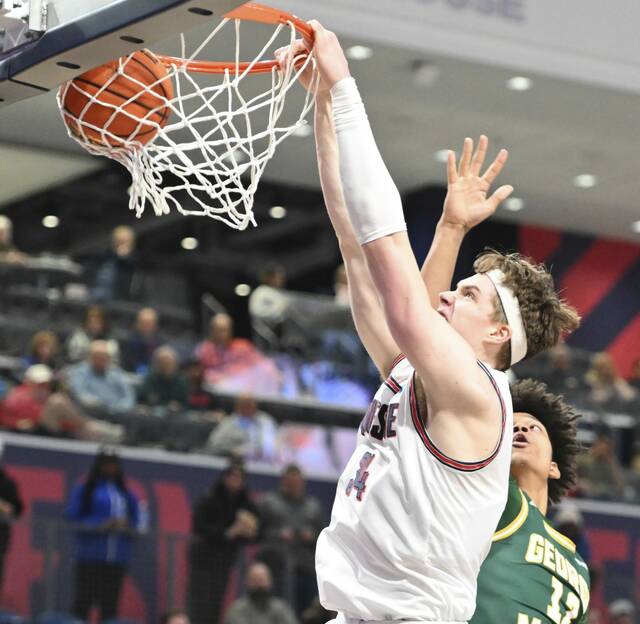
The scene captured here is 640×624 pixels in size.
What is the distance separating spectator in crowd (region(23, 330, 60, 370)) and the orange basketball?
7751mm

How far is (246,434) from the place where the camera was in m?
12.2

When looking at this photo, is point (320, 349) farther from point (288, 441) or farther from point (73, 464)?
point (73, 464)

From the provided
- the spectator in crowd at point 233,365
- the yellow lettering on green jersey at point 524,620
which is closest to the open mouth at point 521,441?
the yellow lettering on green jersey at point 524,620

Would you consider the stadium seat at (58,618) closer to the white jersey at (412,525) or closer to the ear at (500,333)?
the white jersey at (412,525)

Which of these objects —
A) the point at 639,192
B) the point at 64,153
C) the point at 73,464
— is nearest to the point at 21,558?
the point at 73,464

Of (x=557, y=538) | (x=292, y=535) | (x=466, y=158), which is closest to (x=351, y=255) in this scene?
(x=466, y=158)

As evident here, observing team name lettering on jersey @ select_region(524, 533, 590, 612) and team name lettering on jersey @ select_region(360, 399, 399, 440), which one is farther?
team name lettering on jersey @ select_region(524, 533, 590, 612)

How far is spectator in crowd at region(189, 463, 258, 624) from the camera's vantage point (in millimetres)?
9961

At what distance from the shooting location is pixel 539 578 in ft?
13.9

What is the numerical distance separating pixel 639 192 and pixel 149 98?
1422 cm

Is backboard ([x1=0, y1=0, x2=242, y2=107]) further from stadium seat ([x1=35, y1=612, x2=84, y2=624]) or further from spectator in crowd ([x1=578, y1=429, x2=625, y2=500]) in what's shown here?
spectator in crowd ([x1=578, y1=429, x2=625, y2=500])

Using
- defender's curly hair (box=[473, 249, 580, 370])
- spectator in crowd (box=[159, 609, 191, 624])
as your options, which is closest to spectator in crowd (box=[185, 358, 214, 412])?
spectator in crowd (box=[159, 609, 191, 624])

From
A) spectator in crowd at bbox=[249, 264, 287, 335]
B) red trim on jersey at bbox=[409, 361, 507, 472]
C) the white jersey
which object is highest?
red trim on jersey at bbox=[409, 361, 507, 472]

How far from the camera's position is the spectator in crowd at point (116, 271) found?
1396 cm
